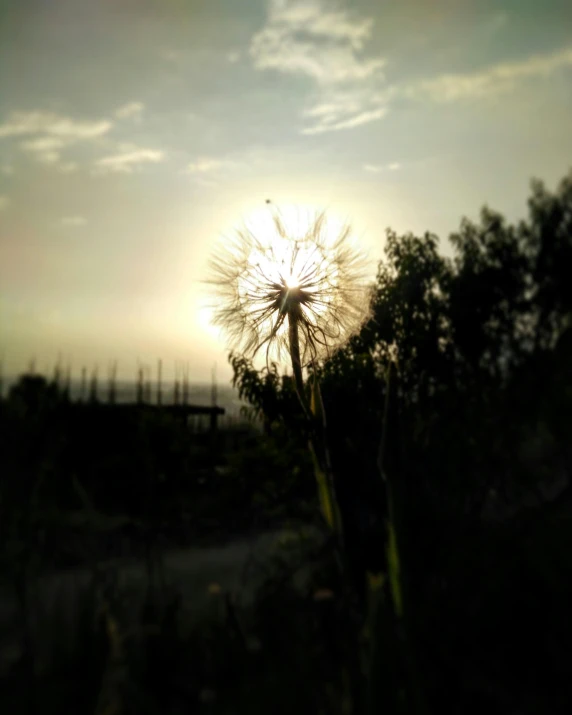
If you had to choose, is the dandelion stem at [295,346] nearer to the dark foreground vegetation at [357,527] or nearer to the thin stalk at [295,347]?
the thin stalk at [295,347]

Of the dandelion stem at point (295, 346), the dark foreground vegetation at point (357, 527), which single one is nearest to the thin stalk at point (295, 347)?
the dandelion stem at point (295, 346)

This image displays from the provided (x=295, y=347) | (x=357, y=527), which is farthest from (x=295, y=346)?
(x=357, y=527)

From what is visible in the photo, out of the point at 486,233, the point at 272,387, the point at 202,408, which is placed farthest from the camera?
the point at 272,387

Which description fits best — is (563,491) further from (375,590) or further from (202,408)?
(202,408)

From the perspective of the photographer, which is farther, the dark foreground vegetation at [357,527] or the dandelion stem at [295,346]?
the dandelion stem at [295,346]

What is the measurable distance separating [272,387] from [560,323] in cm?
282

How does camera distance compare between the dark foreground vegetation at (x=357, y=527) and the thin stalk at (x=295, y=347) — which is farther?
the thin stalk at (x=295, y=347)

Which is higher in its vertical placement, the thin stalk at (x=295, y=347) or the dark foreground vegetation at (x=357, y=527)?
the thin stalk at (x=295, y=347)

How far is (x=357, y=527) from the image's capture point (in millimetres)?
4000

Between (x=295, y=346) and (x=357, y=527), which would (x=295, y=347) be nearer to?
(x=295, y=346)

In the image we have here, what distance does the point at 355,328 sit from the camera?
550 cm

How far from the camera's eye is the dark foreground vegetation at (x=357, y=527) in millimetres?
2959

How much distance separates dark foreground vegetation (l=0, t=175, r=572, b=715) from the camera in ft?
9.71

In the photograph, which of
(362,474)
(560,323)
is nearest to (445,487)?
(362,474)
